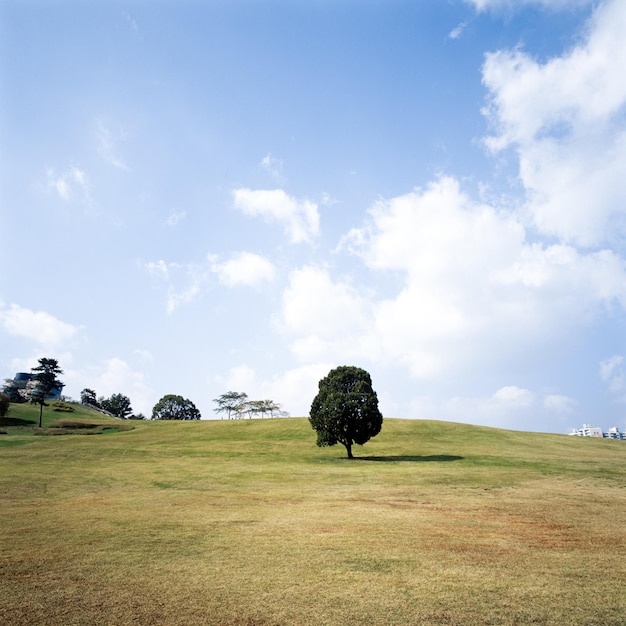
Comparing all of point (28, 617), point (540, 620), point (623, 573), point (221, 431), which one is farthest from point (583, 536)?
point (221, 431)

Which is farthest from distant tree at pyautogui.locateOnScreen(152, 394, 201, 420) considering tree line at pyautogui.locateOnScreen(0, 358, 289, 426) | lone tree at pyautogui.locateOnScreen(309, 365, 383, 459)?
lone tree at pyautogui.locateOnScreen(309, 365, 383, 459)

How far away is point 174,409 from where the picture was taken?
16962 cm

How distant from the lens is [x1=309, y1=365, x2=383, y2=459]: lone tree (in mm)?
58000

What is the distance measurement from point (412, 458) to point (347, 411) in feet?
32.1

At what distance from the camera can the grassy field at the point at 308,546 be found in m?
11.8

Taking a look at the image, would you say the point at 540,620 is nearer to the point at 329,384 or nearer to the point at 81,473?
the point at 81,473

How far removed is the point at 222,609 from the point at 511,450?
63.4 metres

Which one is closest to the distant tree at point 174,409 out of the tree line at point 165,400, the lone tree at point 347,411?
the tree line at point 165,400

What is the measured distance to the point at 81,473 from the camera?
39656mm

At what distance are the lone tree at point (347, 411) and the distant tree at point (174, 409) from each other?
120465 mm

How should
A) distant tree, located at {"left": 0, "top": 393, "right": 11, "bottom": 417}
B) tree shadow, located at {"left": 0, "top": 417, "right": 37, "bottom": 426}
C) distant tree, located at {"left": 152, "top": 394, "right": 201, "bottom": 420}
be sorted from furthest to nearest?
distant tree, located at {"left": 152, "top": 394, "right": 201, "bottom": 420} → distant tree, located at {"left": 0, "top": 393, "right": 11, "bottom": 417} → tree shadow, located at {"left": 0, "top": 417, "right": 37, "bottom": 426}

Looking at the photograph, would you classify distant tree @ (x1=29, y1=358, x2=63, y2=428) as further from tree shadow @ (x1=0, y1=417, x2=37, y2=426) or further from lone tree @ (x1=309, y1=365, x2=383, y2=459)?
lone tree @ (x1=309, y1=365, x2=383, y2=459)

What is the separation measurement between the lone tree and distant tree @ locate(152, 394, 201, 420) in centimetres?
12047

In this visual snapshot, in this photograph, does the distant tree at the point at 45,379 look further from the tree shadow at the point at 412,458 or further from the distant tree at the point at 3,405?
the tree shadow at the point at 412,458
